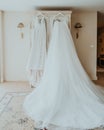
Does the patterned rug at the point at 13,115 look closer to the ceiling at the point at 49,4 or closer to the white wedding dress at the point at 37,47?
the white wedding dress at the point at 37,47

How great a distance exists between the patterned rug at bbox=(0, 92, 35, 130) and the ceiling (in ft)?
8.04

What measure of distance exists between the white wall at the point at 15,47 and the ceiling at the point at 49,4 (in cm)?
37

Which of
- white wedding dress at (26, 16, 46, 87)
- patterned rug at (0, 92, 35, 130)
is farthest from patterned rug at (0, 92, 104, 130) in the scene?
white wedding dress at (26, 16, 46, 87)

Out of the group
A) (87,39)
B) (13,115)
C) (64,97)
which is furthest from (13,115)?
(87,39)

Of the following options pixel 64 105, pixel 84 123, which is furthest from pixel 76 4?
pixel 84 123

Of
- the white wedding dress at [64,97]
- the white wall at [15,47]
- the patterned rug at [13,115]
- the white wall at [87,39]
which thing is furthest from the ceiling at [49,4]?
the patterned rug at [13,115]

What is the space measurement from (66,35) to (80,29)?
2089 mm

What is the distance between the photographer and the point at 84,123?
2.86 metres

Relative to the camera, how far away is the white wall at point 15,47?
6062mm

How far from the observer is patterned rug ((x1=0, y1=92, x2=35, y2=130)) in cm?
288

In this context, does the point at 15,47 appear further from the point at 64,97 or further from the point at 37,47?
the point at 64,97

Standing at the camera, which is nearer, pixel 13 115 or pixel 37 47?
pixel 13 115

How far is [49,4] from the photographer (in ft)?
17.0

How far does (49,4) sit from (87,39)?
1.85m
